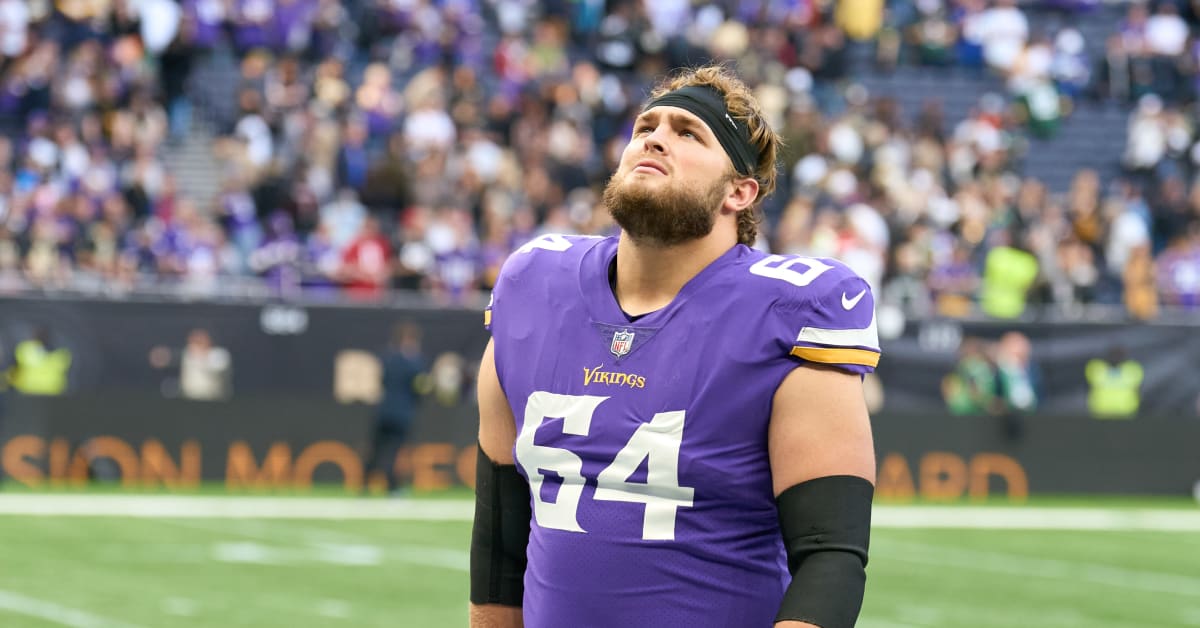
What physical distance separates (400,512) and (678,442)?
12.3 metres

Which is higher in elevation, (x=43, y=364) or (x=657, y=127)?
(x=657, y=127)

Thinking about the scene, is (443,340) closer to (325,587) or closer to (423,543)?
(423,543)

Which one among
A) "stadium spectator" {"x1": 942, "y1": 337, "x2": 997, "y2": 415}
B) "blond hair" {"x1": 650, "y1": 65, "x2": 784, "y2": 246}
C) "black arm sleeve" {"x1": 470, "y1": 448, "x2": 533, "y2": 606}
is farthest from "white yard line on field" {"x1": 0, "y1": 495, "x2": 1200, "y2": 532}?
"blond hair" {"x1": 650, "y1": 65, "x2": 784, "y2": 246}

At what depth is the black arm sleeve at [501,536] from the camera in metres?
3.56

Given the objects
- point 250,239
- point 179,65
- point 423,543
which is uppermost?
point 179,65

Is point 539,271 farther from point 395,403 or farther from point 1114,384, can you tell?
point 1114,384

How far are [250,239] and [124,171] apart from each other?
159cm

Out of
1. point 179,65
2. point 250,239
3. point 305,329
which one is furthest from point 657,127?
point 179,65

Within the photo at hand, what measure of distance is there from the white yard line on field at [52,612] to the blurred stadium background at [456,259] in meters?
1.22

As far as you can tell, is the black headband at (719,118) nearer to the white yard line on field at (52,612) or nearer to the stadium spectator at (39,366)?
the white yard line on field at (52,612)

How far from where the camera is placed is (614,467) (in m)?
3.25

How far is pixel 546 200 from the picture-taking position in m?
19.5

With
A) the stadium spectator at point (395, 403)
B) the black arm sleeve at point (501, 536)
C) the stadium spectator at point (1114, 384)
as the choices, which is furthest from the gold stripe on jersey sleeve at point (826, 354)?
the stadium spectator at point (1114, 384)

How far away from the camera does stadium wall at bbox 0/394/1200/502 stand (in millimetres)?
16375
